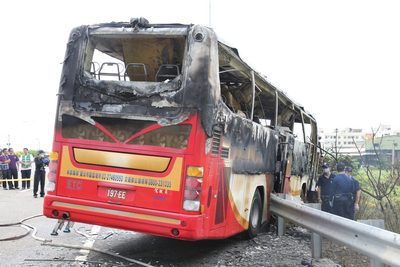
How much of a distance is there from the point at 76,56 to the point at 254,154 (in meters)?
3.60

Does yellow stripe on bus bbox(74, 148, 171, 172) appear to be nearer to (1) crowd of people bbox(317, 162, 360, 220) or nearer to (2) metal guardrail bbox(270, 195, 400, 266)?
(2) metal guardrail bbox(270, 195, 400, 266)

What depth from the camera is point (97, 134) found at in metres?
5.72

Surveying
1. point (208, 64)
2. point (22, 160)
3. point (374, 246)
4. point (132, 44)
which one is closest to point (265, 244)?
point (374, 246)

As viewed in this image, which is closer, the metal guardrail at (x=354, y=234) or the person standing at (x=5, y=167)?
the metal guardrail at (x=354, y=234)

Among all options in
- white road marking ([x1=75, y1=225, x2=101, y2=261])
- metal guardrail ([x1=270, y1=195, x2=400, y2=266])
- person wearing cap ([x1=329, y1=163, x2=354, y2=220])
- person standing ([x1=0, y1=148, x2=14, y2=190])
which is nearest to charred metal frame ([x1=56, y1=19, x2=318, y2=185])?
metal guardrail ([x1=270, y1=195, x2=400, y2=266])

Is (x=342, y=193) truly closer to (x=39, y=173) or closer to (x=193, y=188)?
(x=193, y=188)

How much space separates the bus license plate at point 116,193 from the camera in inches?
215

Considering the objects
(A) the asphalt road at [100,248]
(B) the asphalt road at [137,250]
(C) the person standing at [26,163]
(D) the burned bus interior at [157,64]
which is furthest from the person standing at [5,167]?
(D) the burned bus interior at [157,64]

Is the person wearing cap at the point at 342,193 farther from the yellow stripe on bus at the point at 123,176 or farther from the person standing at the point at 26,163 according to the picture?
the person standing at the point at 26,163

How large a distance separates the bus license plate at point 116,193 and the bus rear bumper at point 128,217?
125 mm

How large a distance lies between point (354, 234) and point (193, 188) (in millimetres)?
2101

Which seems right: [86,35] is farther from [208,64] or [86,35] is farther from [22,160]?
[22,160]

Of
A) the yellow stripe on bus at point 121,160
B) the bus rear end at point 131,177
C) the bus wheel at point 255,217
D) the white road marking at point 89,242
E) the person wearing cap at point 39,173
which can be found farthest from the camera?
the person wearing cap at point 39,173

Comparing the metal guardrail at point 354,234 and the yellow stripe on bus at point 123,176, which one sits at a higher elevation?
the yellow stripe on bus at point 123,176
